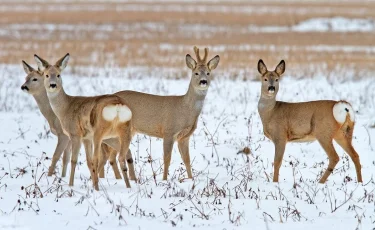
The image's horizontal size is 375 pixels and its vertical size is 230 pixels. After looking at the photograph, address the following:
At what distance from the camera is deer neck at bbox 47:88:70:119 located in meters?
11.1

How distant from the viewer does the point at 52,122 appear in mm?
12211

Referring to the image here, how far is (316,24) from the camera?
39438mm

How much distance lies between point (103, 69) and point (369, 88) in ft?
25.8

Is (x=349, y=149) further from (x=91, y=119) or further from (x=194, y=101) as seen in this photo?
(x=91, y=119)

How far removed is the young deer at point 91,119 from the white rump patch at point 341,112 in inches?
115

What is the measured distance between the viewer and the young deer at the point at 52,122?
1171cm

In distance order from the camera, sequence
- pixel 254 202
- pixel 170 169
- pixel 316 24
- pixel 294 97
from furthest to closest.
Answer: pixel 316 24
pixel 294 97
pixel 170 169
pixel 254 202

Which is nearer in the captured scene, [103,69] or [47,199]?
[47,199]

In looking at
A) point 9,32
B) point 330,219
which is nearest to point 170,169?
point 330,219

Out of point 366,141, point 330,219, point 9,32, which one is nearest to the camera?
point 330,219

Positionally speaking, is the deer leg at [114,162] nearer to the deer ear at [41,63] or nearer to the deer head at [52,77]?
the deer head at [52,77]

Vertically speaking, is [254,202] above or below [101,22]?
below

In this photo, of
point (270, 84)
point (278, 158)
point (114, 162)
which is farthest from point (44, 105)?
point (278, 158)

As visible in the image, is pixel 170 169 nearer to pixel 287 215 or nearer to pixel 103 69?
pixel 287 215
